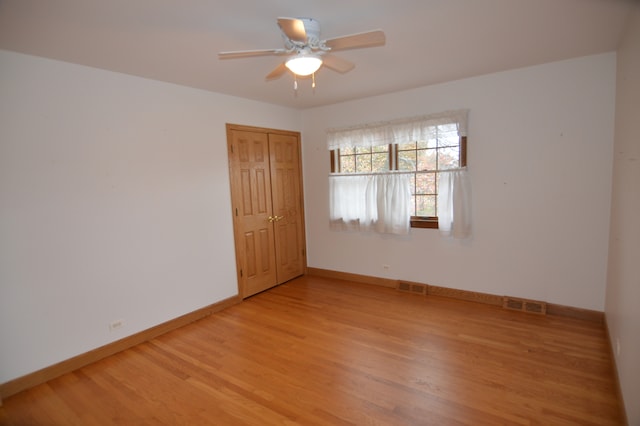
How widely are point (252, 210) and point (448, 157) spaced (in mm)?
2472

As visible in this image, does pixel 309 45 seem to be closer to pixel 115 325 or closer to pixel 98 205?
pixel 98 205

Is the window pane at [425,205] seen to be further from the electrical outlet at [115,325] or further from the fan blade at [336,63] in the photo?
the electrical outlet at [115,325]

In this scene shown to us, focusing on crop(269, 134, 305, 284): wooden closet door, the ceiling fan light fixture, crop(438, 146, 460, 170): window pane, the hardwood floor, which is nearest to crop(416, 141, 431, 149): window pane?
crop(438, 146, 460, 170): window pane

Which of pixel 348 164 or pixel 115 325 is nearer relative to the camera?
pixel 115 325

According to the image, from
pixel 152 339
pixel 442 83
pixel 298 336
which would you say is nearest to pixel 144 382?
pixel 152 339

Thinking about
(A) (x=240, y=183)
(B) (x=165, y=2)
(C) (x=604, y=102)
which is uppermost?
(B) (x=165, y=2)

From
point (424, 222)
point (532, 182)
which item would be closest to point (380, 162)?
point (424, 222)

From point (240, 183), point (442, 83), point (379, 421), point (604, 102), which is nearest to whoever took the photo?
point (379, 421)

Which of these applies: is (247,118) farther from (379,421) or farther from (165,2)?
(379,421)

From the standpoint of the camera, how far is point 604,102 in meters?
2.83

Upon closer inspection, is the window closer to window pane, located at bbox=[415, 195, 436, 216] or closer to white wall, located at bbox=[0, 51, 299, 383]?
window pane, located at bbox=[415, 195, 436, 216]

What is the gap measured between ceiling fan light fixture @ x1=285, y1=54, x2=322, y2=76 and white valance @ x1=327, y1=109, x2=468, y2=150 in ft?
6.66

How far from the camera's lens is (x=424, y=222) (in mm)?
3889

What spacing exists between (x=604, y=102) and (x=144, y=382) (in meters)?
4.52
